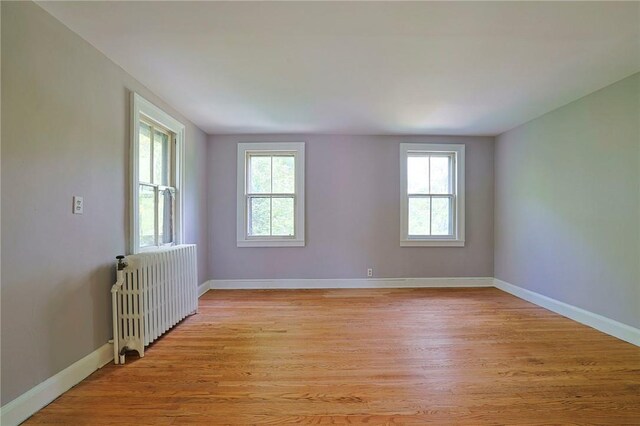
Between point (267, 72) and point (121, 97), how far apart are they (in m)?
1.24

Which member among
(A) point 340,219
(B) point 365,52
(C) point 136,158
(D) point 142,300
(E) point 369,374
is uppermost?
(B) point 365,52

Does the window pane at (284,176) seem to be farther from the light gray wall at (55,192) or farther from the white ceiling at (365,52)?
the light gray wall at (55,192)

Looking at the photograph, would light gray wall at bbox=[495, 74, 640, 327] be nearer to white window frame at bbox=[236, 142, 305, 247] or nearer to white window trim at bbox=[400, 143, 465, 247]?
white window trim at bbox=[400, 143, 465, 247]

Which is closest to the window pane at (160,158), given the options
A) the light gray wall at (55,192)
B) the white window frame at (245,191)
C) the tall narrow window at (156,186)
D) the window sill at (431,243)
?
the tall narrow window at (156,186)

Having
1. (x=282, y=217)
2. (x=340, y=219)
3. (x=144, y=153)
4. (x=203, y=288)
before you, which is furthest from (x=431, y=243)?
(x=144, y=153)

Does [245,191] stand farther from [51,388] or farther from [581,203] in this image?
[581,203]

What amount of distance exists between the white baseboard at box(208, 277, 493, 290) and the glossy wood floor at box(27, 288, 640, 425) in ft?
3.82

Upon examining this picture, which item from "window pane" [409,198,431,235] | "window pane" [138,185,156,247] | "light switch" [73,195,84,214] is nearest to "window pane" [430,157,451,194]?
"window pane" [409,198,431,235]

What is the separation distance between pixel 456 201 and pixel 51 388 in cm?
490

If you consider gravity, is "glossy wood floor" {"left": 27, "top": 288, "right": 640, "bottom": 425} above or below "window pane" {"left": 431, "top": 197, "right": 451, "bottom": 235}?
below

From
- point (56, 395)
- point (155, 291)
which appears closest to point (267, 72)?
point (155, 291)

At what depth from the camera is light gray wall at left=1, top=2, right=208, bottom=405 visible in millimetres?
1604

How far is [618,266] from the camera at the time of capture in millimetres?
2783

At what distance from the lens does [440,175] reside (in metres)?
4.76
